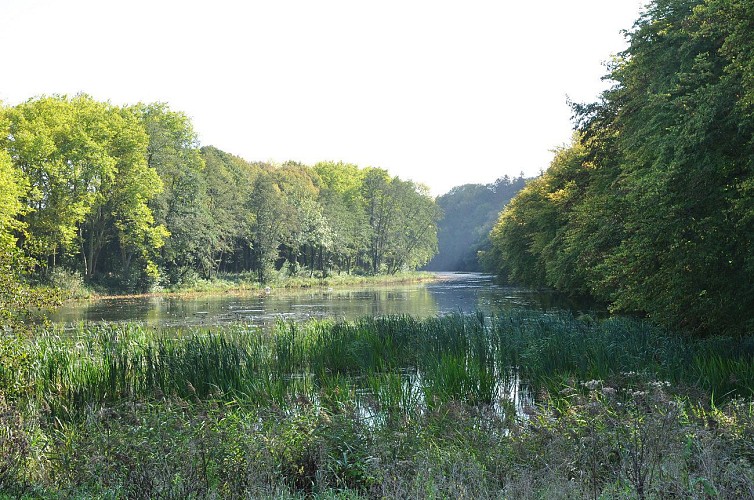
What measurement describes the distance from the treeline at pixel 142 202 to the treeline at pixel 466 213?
286 feet

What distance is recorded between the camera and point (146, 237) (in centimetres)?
4716

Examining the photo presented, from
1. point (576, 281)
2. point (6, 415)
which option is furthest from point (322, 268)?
point (6, 415)

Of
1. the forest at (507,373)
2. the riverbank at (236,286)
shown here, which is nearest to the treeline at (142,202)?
the riverbank at (236,286)

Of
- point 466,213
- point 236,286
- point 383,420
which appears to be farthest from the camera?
point 466,213

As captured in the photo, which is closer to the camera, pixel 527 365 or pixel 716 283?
pixel 527 365

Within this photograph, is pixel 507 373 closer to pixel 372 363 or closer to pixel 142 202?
pixel 372 363

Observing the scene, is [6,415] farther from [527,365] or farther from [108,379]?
[527,365]

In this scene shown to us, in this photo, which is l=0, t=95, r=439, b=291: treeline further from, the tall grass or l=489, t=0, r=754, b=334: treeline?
l=489, t=0, r=754, b=334: treeline

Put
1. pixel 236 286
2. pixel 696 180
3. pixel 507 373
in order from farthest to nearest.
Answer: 1. pixel 236 286
2. pixel 696 180
3. pixel 507 373

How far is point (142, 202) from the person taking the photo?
4488 cm

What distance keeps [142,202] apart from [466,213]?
132939 mm

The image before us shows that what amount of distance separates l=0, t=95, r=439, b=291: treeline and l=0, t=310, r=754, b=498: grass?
1554 centimetres

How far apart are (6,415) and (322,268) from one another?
65.0 m

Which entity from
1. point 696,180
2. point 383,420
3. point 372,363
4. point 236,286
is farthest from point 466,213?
point 383,420
